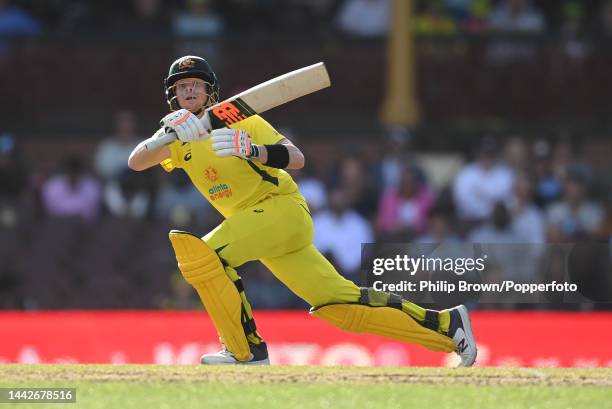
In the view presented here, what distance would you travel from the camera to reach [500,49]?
14.4 metres

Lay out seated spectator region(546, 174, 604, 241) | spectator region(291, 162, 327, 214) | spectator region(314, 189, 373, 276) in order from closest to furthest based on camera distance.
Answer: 1. spectator region(314, 189, 373, 276)
2. seated spectator region(546, 174, 604, 241)
3. spectator region(291, 162, 327, 214)

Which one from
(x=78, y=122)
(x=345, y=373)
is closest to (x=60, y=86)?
(x=78, y=122)

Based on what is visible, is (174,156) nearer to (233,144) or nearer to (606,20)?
(233,144)

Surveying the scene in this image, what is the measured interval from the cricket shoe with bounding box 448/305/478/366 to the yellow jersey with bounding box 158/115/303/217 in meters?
1.02

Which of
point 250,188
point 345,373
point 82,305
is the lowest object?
point 82,305

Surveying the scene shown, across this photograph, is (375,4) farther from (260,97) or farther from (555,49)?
(260,97)

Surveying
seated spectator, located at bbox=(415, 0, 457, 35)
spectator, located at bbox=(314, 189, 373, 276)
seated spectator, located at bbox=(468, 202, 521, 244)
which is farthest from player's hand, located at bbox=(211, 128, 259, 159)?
seated spectator, located at bbox=(415, 0, 457, 35)

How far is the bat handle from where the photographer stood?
7.24m

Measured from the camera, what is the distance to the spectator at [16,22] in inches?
568

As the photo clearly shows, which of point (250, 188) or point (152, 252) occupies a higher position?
point (250, 188)

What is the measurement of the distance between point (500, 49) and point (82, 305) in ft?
15.9

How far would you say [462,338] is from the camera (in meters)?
7.50

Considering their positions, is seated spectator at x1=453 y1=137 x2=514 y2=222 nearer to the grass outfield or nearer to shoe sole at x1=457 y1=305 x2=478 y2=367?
shoe sole at x1=457 y1=305 x2=478 y2=367

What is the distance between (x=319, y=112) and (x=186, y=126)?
7559mm
